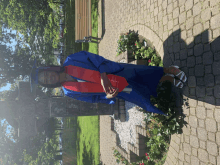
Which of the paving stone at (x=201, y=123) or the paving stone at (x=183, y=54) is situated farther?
the paving stone at (x=183, y=54)

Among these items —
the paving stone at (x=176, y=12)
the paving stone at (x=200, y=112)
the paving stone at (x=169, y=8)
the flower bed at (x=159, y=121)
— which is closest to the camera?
the paving stone at (x=200, y=112)

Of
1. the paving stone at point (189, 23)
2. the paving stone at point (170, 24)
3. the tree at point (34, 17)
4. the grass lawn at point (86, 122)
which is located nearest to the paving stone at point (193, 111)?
the paving stone at point (189, 23)

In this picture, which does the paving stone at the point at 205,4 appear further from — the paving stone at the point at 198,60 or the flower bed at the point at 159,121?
the flower bed at the point at 159,121

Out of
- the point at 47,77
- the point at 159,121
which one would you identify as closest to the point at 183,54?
the point at 159,121

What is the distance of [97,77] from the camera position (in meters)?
3.57

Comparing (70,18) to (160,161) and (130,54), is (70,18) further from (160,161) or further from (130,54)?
(160,161)

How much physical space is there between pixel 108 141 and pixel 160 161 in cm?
381

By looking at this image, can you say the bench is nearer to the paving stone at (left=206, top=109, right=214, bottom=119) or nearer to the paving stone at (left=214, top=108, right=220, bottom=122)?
the paving stone at (left=206, top=109, right=214, bottom=119)

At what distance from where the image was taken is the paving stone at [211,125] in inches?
124

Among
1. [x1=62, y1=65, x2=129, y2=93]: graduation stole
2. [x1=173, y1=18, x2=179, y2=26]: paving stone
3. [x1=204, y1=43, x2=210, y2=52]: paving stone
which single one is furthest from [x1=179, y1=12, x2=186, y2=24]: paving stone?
[x1=62, y1=65, x2=129, y2=93]: graduation stole

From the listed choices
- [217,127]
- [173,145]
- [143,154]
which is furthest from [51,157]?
[217,127]

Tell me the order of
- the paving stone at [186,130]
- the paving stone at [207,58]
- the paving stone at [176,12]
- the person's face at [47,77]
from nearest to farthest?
the paving stone at [207,58] < the person's face at [47,77] < the paving stone at [186,130] < the paving stone at [176,12]

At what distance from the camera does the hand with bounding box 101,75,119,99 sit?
3.24 metres

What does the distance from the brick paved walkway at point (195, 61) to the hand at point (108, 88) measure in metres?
1.72
